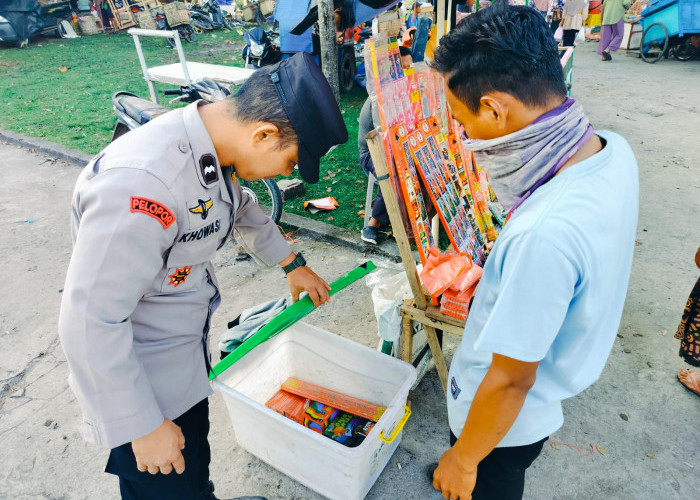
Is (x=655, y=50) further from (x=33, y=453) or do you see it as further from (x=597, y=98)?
(x=33, y=453)

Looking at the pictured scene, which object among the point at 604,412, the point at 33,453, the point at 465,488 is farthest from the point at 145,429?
the point at 604,412

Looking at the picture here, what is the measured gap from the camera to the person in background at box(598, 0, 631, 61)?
10.2 m

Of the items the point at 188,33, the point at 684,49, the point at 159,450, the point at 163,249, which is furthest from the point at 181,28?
the point at 159,450

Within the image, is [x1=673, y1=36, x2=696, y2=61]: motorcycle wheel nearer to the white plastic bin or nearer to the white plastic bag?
the white plastic bag

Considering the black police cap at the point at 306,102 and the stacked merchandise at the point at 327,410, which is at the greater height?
the black police cap at the point at 306,102

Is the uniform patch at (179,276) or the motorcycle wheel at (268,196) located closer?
the uniform patch at (179,276)

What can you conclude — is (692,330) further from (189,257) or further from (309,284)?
(189,257)

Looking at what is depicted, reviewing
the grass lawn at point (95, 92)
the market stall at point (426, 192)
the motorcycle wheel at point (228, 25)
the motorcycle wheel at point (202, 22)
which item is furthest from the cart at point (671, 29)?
the motorcycle wheel at point (202, 22)

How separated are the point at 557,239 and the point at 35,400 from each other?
118 inches

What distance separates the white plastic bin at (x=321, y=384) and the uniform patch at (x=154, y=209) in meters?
1.03

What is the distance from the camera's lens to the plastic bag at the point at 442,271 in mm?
2139

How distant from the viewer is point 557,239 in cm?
92

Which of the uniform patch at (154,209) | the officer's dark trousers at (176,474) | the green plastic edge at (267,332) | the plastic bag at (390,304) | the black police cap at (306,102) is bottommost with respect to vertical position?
the plastic bag at (390,304)

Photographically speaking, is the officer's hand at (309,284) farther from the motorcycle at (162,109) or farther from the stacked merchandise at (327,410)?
the motorcycle at (162,109)
